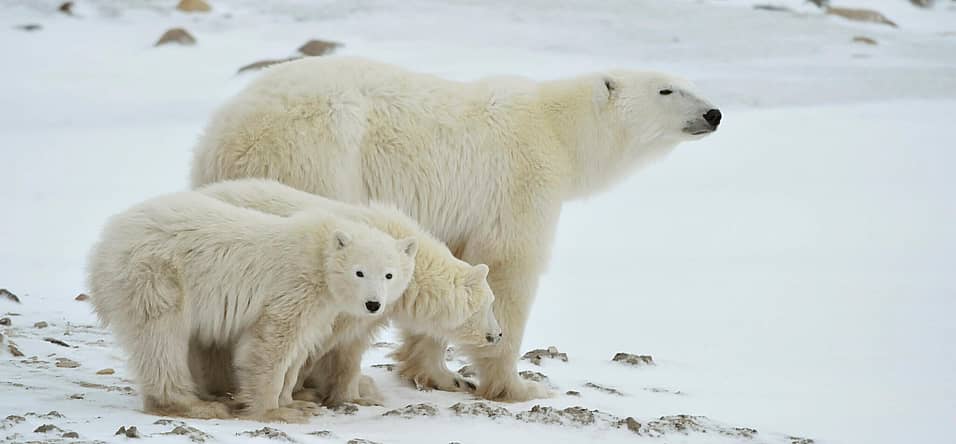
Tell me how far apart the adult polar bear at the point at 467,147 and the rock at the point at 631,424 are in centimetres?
85

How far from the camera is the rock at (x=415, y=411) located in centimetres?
556

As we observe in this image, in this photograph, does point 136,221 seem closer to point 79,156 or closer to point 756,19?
point 79,156

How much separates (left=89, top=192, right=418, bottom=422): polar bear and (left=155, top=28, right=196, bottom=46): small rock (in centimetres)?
1449

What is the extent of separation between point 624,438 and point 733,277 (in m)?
5.52

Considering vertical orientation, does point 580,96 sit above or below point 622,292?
above

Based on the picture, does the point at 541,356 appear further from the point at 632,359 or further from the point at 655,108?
the point at 655,108

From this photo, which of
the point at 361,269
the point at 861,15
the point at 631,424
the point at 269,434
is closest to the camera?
the point at 269,434

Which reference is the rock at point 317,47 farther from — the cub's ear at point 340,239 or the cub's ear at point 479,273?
the cub's ear at point 340,239

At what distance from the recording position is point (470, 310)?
5832 mm

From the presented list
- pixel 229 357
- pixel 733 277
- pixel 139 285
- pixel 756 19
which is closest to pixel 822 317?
pixel 733 277

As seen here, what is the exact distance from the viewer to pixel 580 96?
6.56 metres

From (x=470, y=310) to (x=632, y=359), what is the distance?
1809 mm

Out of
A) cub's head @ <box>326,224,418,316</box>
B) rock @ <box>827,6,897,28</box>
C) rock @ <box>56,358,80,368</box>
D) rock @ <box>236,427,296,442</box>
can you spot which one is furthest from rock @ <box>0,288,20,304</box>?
rock @ <box>827,6,897,28</box>

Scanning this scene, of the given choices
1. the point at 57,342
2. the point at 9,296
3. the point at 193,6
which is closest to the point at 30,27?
the point at 193,6
